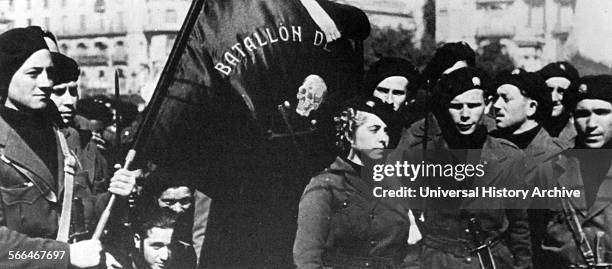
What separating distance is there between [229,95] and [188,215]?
651mm

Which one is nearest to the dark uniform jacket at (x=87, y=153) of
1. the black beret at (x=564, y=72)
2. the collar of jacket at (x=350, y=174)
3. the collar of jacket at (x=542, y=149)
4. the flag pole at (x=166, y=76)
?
the flag pole at (x=166, y=76)

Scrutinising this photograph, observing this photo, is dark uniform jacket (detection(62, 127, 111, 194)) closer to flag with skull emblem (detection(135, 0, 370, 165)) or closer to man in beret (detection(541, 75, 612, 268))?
flag with skull emblem (detection(135, 0, 370, 165))

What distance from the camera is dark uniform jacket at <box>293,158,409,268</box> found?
14.2 ft

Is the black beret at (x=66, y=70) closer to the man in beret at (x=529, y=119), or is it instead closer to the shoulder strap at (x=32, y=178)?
the shoulder strap at (x=32, y=178)

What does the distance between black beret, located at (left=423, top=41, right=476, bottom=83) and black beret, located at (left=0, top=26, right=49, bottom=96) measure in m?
1.95

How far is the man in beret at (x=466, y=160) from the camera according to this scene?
427cm

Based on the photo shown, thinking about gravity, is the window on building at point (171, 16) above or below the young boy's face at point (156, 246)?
above

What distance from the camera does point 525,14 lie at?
4273mm

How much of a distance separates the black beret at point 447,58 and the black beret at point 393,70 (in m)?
0.06

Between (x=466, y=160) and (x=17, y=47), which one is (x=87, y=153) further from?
(x=466, y=160)

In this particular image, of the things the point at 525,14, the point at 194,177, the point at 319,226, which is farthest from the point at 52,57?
the point at 525,14

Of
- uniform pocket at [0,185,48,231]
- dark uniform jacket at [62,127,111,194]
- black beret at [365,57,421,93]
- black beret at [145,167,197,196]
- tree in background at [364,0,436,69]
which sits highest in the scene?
tree in background at [364,0,436,69]

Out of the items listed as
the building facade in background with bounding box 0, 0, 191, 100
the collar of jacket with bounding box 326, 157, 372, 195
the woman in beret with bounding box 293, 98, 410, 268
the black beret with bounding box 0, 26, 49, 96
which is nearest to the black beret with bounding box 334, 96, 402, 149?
the woman in beret with bounding box 293, 98, 410, 268

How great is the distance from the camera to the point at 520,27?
4270mm
